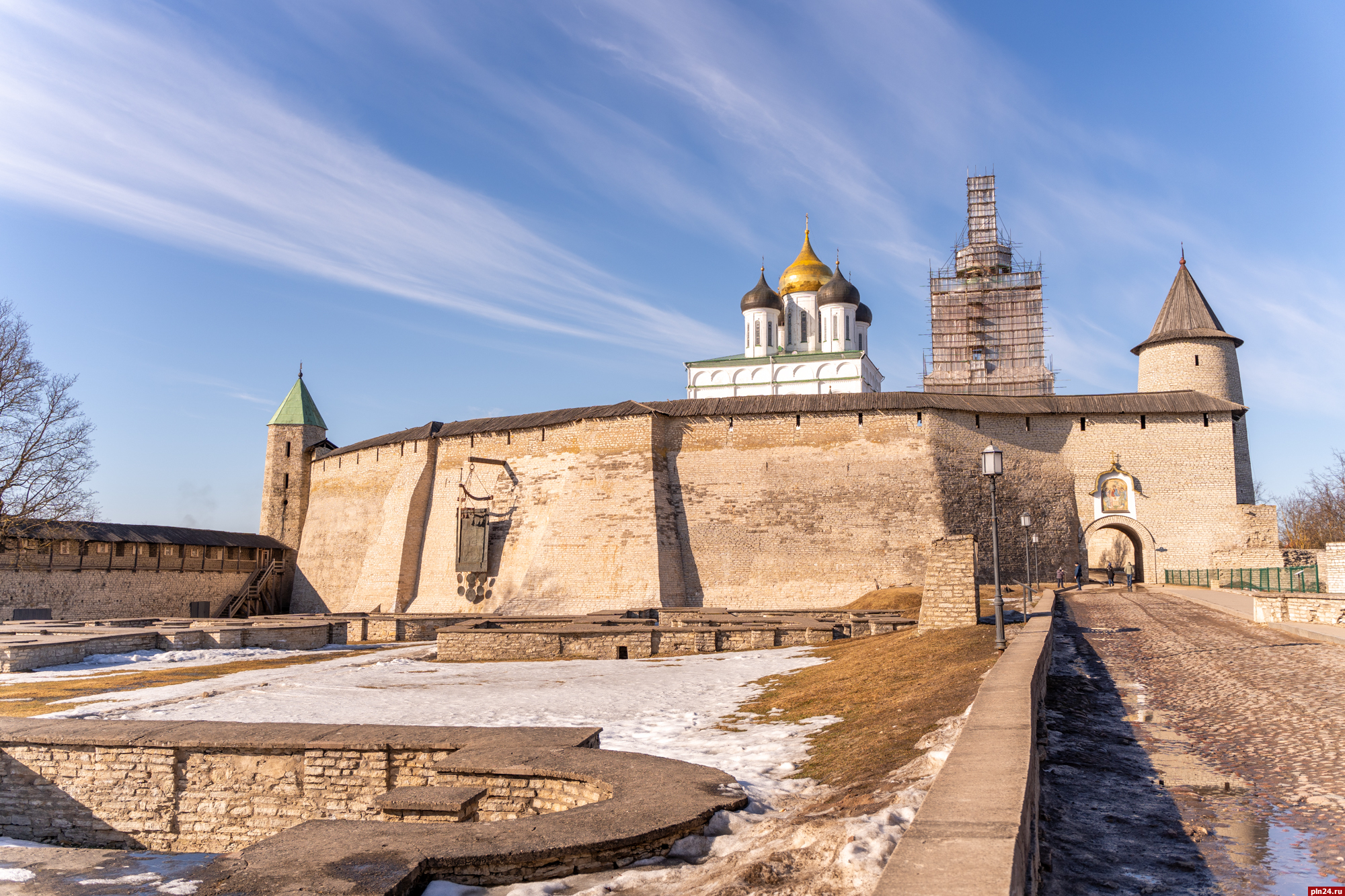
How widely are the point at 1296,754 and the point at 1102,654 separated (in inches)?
209

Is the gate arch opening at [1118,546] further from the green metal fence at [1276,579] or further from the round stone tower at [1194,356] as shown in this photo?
the round stone tower at [1194,356]

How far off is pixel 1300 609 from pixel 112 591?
3369 centimetres

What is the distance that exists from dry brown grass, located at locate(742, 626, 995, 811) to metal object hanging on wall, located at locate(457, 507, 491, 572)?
55.5 feet

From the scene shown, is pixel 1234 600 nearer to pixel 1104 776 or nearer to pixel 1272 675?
pixel 1272 675

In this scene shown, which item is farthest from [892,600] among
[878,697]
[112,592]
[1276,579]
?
[112,592]

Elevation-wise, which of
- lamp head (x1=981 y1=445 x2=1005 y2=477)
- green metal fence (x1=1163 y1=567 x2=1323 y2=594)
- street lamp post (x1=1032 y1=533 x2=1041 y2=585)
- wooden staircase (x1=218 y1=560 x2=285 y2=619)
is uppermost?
lamp head (x1=981 y1=445 x2=1005 y2=477)

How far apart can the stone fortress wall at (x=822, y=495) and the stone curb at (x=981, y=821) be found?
20.3 meters

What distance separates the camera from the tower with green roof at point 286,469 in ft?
120

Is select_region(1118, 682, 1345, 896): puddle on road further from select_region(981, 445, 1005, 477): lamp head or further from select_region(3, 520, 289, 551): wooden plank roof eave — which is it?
select_region(3, 520, 289, 551): wooden plank roof eave

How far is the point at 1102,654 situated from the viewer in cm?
995

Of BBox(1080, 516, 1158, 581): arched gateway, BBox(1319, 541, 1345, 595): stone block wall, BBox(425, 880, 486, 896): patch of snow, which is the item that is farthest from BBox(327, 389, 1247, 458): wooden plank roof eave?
BBox(425, 880, 486, 896): patch of snow

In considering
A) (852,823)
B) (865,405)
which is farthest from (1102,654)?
(865,405)

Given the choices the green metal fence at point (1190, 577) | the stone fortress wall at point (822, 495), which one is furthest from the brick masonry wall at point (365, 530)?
the green metal fence at point (1190, 577)

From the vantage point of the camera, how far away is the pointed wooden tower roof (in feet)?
95.7
